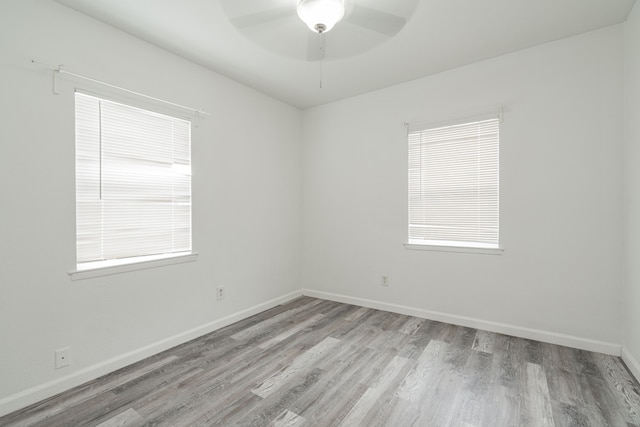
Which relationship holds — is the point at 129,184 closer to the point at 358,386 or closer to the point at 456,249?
the point at 358,386

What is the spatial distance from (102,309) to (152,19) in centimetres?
225

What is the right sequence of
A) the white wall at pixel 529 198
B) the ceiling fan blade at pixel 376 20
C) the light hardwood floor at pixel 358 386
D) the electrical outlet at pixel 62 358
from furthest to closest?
the white wall at pixel 529 198, the ceiling fan blade at pixel 376 20, the electrical outlet at pixel 62 358, the light hardwood floor at pixel 358 386

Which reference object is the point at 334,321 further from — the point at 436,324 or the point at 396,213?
the point at 396,213

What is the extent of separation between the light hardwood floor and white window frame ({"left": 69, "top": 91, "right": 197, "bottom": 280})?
0.86 m

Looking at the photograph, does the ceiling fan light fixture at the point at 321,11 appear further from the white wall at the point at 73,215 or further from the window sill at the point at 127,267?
the window sill at the point at 127,267

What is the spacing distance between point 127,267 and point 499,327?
3.43 m

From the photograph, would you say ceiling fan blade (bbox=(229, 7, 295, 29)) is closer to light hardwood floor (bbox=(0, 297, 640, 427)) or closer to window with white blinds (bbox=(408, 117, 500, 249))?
window with white blinds (bbox=(408, 117, 500, 249))

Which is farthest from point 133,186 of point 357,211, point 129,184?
point 357,211

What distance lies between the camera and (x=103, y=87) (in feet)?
7.58

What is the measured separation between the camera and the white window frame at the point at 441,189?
2961mm

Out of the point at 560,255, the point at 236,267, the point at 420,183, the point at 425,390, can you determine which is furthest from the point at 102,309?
the point at 560,255

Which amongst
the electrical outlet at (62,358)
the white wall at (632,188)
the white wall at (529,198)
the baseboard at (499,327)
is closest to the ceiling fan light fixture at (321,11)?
the white wall at (529,198)

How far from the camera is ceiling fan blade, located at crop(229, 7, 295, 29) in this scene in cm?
218

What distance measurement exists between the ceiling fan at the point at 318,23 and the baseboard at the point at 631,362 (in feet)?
9.91
